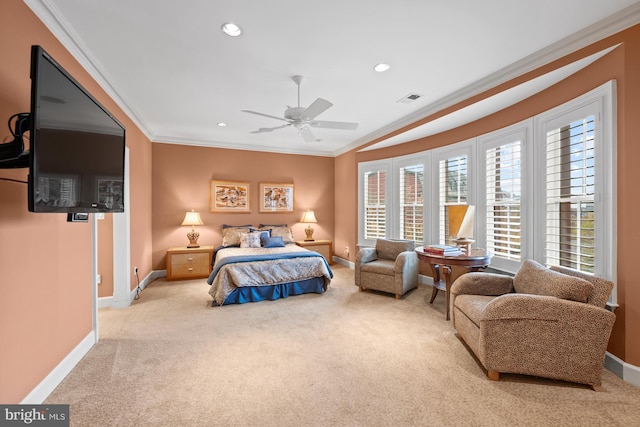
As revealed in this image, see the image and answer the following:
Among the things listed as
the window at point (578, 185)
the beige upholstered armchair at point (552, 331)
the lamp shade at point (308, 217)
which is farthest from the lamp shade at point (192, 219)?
the window at point (578, 185)

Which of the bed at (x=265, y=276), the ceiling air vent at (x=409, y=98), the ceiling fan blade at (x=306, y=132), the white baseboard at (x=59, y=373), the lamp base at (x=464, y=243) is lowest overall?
the white baseboard at (x=59, y=373)

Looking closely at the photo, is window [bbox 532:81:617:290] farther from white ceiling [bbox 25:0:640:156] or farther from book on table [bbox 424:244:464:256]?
book on table [bbox 424:244:464:256]

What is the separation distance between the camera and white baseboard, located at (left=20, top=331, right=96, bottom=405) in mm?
1970

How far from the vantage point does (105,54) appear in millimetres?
2758

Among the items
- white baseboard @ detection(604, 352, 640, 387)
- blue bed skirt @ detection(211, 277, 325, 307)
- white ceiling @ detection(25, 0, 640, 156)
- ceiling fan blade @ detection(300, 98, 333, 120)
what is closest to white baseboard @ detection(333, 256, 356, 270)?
blue bed skirt @ detection(211, 277, 325, 307)

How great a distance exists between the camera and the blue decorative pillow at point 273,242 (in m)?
5.48

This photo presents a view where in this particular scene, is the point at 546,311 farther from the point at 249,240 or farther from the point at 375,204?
the point at 249,240

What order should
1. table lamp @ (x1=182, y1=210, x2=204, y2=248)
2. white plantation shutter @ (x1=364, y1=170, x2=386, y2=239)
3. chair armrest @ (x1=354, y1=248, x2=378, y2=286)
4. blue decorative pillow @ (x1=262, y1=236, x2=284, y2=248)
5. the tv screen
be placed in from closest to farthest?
the tv screen, chair armrest @ (x1=354, y1=248, x2=378, y2=286), blue decorative pillow @ (x1=262, y1=236, x2=284, y2=248), table lamp @ (x1=182, y1=210, x2=204, y2=248), white plantation shutter @ (x1=364, y1=170, x2=386, y2=239)

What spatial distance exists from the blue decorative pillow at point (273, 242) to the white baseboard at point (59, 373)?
2.98 meters

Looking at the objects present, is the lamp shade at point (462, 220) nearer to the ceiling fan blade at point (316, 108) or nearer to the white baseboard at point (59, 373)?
the ceiling fan blade at point (316, 108)

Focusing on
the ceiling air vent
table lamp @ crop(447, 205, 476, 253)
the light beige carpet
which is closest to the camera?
the light beige carpet

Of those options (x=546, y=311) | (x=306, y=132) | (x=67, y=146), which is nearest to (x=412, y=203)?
(x=306, y=132)

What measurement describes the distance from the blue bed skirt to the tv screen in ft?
7.18

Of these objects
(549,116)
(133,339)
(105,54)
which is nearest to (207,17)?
(105,54)
